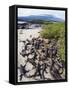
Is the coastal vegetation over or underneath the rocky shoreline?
over

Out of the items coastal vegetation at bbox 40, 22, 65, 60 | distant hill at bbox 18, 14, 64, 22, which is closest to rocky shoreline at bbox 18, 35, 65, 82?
coastal vegetation at bbox 40, 22, 65, 60

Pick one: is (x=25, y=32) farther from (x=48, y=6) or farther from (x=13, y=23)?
(x=48, y=6)

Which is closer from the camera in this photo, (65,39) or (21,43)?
(21,43)

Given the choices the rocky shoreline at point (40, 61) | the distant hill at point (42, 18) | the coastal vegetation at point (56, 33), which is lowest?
the rocky shoreline at point (40, 61)

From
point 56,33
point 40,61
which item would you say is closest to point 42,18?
point 56,33

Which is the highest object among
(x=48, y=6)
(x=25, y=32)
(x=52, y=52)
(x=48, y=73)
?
(x=48, y=6)

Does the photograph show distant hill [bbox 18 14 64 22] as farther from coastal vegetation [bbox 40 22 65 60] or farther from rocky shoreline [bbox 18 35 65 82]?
rocky shoreline [bbox 18 35 65 82]

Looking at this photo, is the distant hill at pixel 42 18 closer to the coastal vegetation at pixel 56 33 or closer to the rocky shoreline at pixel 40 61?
the coastal vegetation at pixel 56 33

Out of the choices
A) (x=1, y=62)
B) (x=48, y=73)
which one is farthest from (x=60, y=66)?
(x=1, y=62)

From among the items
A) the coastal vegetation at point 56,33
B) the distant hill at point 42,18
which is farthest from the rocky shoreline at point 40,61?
the distant hill at point 42,18

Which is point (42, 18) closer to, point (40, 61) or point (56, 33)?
point (56, 33)

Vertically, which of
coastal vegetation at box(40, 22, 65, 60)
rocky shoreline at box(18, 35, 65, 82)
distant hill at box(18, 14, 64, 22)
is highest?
distant hill at box(18, 14, 64, 22)
